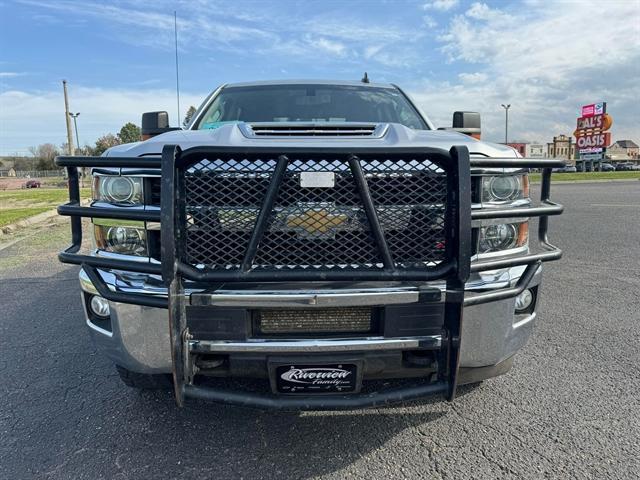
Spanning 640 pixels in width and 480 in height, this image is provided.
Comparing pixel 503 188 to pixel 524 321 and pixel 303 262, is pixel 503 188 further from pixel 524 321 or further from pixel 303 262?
pixel 303 262

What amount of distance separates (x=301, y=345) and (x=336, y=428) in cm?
77

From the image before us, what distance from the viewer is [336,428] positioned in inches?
95.6

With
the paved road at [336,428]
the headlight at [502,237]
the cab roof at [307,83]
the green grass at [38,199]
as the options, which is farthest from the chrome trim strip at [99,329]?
the green grass at [38,199]

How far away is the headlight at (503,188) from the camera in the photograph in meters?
2.11

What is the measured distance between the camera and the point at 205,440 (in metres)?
2.32

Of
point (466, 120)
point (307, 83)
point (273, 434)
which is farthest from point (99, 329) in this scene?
point (466, 120)

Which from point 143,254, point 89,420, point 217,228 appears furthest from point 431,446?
point 89,420

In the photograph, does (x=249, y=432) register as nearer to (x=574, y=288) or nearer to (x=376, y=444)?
(x=376, y=444)

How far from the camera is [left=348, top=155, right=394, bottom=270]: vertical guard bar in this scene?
6.07 ft

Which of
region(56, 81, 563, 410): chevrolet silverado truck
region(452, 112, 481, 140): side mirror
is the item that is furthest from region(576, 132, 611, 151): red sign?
region(56, 81, 563, 410): chevrolet silverado truck

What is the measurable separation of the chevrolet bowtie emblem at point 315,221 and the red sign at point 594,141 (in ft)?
202

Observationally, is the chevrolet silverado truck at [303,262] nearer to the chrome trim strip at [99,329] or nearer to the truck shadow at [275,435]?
the chrome trim strip at [99,329]

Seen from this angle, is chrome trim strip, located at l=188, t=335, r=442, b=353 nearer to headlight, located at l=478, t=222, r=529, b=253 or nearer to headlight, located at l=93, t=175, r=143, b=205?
headlight, located at l=478, t=222, r=529, b=253

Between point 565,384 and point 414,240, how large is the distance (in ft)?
5.56
